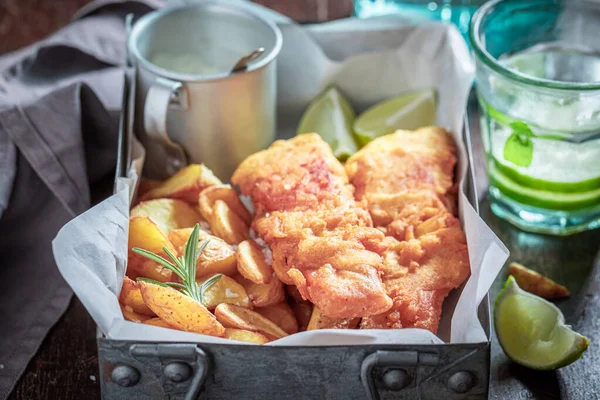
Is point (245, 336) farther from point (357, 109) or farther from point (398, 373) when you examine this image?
point (357, 109)

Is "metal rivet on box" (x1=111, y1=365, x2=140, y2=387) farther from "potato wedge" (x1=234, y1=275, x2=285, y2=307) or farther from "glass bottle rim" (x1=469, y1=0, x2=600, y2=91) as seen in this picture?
"glass bottle rim" (x1=469, y1=0, x2=600, y2=91)

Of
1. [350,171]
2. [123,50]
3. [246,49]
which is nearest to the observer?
[350,171]

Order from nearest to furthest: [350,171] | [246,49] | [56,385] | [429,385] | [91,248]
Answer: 1. [429,385]
2. [91,248]
3. [56,385]
4. [350,171]
5. [246,49]

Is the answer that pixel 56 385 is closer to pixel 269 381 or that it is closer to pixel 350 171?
pixel 269 381

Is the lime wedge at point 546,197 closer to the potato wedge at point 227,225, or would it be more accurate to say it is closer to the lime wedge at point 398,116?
the lime wedge at point 398,116

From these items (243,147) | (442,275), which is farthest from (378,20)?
(442,275)

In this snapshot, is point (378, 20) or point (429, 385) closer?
point (429, 385)

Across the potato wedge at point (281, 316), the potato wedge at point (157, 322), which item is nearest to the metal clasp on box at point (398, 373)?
the potato wedge at point (281, 316)

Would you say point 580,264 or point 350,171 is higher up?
point 350,171

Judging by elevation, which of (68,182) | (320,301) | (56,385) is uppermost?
(320,301)
